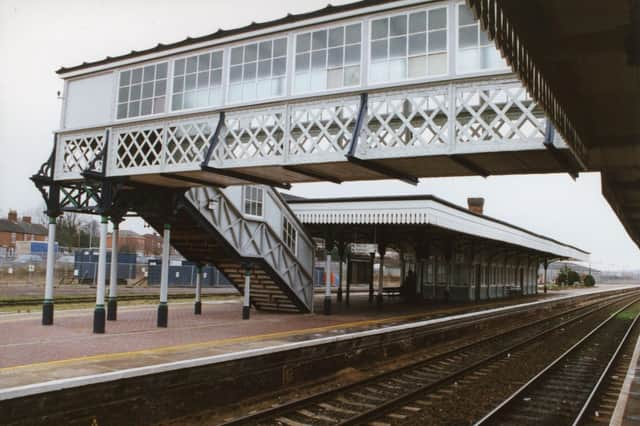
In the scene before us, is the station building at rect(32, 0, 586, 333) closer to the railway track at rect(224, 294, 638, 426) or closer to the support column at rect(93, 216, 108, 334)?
the support column at rect(93, 216, 108, 334)

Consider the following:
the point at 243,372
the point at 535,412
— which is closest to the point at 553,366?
the point at 535,412

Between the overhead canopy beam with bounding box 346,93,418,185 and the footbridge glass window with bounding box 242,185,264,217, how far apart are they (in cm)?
670

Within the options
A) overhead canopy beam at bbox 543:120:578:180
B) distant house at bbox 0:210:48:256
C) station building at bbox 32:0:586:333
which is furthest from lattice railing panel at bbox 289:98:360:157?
distant house at bbox 0:210:48:256

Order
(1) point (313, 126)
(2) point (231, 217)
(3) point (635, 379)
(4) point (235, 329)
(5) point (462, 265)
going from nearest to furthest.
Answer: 1. (3) point (635, 379)
2. (1) point (313, 126)
3. (4) point (235, 329)
4. (2) point (231, 217)
5. (5) point (462, 265)

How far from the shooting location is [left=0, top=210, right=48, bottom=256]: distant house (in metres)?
70.6

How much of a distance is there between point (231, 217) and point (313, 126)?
5777 mm

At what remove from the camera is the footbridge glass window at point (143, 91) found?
1477 cm

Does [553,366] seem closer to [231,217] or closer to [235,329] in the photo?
[235,329]

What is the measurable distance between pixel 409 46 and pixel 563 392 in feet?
24.2

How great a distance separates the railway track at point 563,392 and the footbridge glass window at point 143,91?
10.6 metres

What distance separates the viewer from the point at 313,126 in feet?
40.2

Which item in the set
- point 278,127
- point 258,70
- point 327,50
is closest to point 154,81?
point 258,70

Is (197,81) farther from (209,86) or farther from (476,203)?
(476,203)

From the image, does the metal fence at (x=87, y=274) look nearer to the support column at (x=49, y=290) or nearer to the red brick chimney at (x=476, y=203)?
the red brick chimney at (x=476, y=203)
